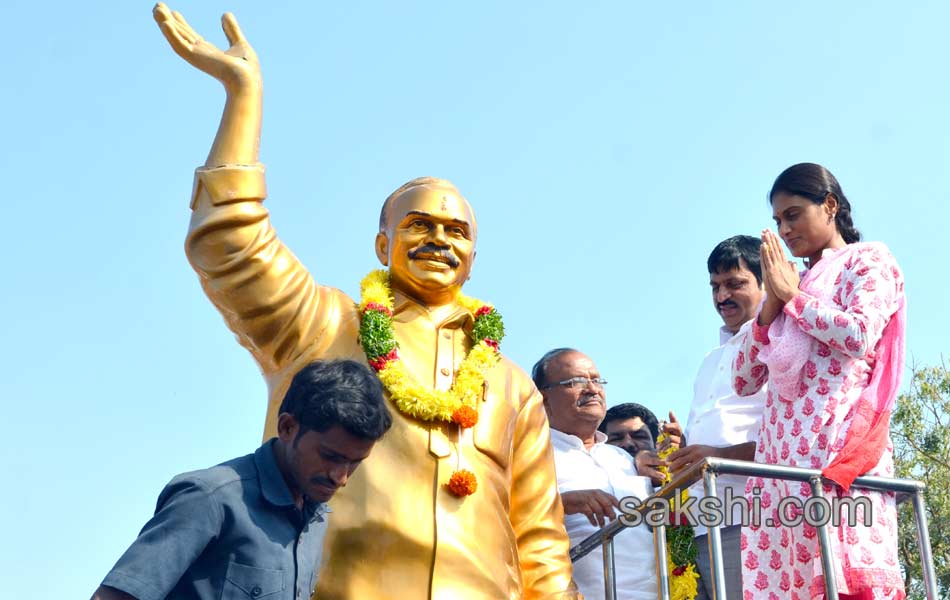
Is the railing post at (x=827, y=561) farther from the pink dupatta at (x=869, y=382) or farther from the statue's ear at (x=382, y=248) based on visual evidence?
the statue's ear at (x=382, y=248)

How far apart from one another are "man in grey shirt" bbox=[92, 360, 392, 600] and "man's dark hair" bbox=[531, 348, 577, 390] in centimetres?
334

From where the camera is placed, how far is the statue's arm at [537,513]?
15.7 feet

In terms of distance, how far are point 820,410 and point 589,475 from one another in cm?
152

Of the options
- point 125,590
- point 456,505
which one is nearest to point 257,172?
point 456,505

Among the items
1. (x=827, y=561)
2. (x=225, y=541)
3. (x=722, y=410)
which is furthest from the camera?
(x=722, y=410)

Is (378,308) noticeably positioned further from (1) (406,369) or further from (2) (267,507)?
(2) (267,507)

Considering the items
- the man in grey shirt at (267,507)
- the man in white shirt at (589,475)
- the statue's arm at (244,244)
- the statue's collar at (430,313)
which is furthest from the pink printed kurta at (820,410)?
the man in grey shirt at (267,507)

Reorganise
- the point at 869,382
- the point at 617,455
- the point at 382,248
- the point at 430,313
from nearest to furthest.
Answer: the point at 869,382
the point at 430,313
the point at 382,248
the point at 617,455

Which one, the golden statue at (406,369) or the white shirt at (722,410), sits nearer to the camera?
the golden statue at (406,369)

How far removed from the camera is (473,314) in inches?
200

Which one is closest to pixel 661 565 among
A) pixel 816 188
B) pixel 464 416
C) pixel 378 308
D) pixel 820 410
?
pixel 820 410

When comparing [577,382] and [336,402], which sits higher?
[577,382]

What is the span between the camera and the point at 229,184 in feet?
15.1

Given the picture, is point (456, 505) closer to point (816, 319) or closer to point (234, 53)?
point (816, 319)
